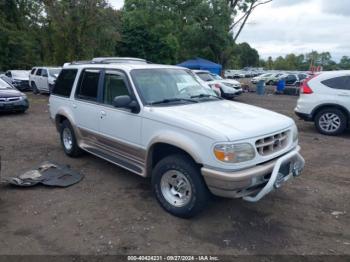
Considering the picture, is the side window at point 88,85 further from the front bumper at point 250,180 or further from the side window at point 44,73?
the side window at point 44,73

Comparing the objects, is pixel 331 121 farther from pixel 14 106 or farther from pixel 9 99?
pixel 9 99

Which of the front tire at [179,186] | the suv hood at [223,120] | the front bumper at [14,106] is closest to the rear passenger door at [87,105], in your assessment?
the suv hood at [223,120]

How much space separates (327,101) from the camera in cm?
865

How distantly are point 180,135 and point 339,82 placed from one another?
645 centimetres

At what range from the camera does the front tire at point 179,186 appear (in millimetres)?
3832

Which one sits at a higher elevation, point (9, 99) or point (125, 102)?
point (125, 102)

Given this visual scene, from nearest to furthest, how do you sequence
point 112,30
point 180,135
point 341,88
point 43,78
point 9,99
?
point 180,135 < point 341,88 < point 9,99 < point 43,78 < point 112,30

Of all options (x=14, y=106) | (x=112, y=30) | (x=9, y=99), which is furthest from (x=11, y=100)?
(x=112, y=30)

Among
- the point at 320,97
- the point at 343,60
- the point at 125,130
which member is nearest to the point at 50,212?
the point at 125,130

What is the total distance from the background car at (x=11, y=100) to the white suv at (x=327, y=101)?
31.1 feet

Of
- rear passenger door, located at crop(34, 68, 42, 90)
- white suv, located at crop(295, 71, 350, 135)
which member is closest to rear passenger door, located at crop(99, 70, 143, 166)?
white suv, located at crop(295, 71, 350, 135)

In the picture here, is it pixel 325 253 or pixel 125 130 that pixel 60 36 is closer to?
pixel 125 130

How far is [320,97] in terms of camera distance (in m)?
8.74

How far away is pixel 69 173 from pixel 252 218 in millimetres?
3143
